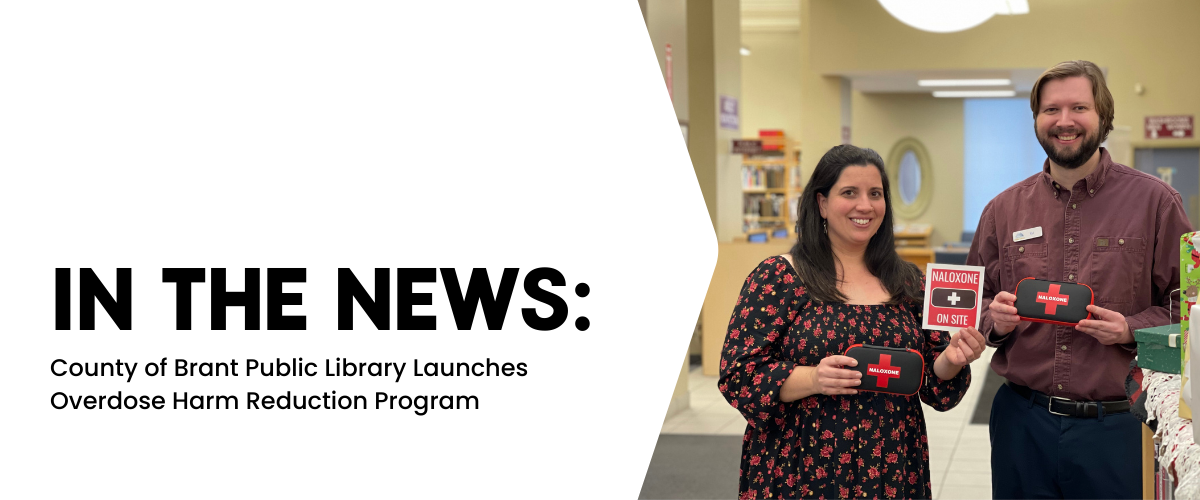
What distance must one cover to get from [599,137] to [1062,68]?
2.85m

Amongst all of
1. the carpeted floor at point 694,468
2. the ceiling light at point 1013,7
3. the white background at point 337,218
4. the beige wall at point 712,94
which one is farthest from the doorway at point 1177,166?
the white background at point 337,218

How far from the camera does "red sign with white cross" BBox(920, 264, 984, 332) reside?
6.48 feet

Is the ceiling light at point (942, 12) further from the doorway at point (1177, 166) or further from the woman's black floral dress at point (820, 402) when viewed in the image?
the woman's black floral dress at point (820, 402)

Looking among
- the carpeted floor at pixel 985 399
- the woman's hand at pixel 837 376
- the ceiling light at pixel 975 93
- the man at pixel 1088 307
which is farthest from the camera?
the ceiling light at pixel 975 93

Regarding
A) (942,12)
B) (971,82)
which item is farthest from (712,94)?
(971,82)

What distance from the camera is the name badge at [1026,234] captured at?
2.27 m

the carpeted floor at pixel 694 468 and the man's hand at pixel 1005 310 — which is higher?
the man's hand at pixel 1005 310

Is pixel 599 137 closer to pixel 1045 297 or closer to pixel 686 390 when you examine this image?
pixel 686 390

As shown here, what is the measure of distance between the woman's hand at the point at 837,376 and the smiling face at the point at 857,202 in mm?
276

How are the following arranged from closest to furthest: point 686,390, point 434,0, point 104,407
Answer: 1. point 104,407
2. point 434,0
3. point 686,390

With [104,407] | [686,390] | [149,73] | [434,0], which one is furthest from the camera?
[686,390]

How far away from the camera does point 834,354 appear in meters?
2.04

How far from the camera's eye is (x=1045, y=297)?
210cm

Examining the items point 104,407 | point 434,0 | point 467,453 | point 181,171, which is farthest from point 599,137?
point 104,407
